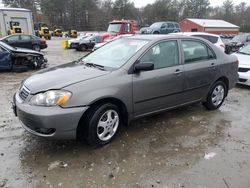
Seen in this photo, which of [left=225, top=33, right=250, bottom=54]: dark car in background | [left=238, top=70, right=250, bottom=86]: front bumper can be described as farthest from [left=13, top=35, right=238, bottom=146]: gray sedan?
[left=225, top=33, right=250, bottom=54]: dark car in background

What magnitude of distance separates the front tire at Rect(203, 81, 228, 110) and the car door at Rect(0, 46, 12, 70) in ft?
24.6

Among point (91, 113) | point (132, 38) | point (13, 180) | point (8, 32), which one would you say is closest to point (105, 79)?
point (91, 113)

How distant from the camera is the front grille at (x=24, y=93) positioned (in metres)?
3.30

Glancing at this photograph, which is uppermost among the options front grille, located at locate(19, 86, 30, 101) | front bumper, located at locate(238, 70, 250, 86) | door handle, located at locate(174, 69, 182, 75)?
door handle, located at locate(174, 69, 182, 75)

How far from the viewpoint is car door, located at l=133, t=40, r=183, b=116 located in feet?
12.2

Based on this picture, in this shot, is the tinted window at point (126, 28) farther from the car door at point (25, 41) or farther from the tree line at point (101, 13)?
the tree line at point (101, 13)

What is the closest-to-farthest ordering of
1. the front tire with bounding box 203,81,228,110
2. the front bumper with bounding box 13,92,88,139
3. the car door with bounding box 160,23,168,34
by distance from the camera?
the front bumper with bounding box 13,92,88,139 < the front tire with bounding box 203,81,228,110 < the car door with bounding box 160,23,168,34

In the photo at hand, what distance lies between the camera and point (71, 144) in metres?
3.60

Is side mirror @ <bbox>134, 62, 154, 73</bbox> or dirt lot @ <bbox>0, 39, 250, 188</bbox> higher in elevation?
side mirror @ <bbox>134, 62, 154, 73</bbox>

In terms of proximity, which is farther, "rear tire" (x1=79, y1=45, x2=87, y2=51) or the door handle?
"rear tire" (x1=79, y1=45, x2=87, y2=51)

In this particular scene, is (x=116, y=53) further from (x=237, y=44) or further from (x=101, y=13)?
(x=101, y=13)

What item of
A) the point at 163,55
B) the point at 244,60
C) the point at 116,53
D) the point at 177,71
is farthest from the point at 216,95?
the point at 244,60

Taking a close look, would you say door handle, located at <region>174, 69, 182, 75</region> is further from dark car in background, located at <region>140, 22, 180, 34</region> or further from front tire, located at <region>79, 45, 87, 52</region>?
dark car in background, located at <region>140, 22, 180, 34</region>

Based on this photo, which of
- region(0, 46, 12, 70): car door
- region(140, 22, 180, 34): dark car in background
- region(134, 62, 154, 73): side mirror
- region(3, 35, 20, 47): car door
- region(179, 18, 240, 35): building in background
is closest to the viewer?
region(134, 62, 154, 73): side mirror
